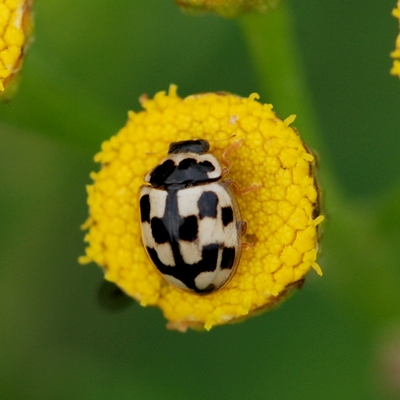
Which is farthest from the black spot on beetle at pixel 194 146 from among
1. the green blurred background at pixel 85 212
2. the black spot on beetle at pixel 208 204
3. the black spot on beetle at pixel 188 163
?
the green blurred background at pixel 85 212

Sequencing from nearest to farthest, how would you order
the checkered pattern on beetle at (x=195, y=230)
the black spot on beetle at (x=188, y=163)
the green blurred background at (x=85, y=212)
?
the checkered pattern on beetle at (x=195, y=230) < the black spot on beetle at (x=188, y=163) < the green blurred background at (x=85, y=212)

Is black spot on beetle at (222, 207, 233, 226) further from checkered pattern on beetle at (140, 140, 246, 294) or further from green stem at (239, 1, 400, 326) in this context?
green stem at (239, 1, 400, 326)

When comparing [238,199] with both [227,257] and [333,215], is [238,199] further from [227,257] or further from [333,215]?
[333,215]

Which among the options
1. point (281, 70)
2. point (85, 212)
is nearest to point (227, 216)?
point (281, 70)

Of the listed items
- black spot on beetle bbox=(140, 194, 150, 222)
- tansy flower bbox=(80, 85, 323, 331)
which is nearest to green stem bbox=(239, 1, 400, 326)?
tansy flower bbox=(80, 85, 323, 331)

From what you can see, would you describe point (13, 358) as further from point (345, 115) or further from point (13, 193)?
point (345, 115)

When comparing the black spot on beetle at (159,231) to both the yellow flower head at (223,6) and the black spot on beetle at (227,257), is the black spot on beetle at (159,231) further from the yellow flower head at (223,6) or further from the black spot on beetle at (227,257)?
the yellow flower head at (223,6)
